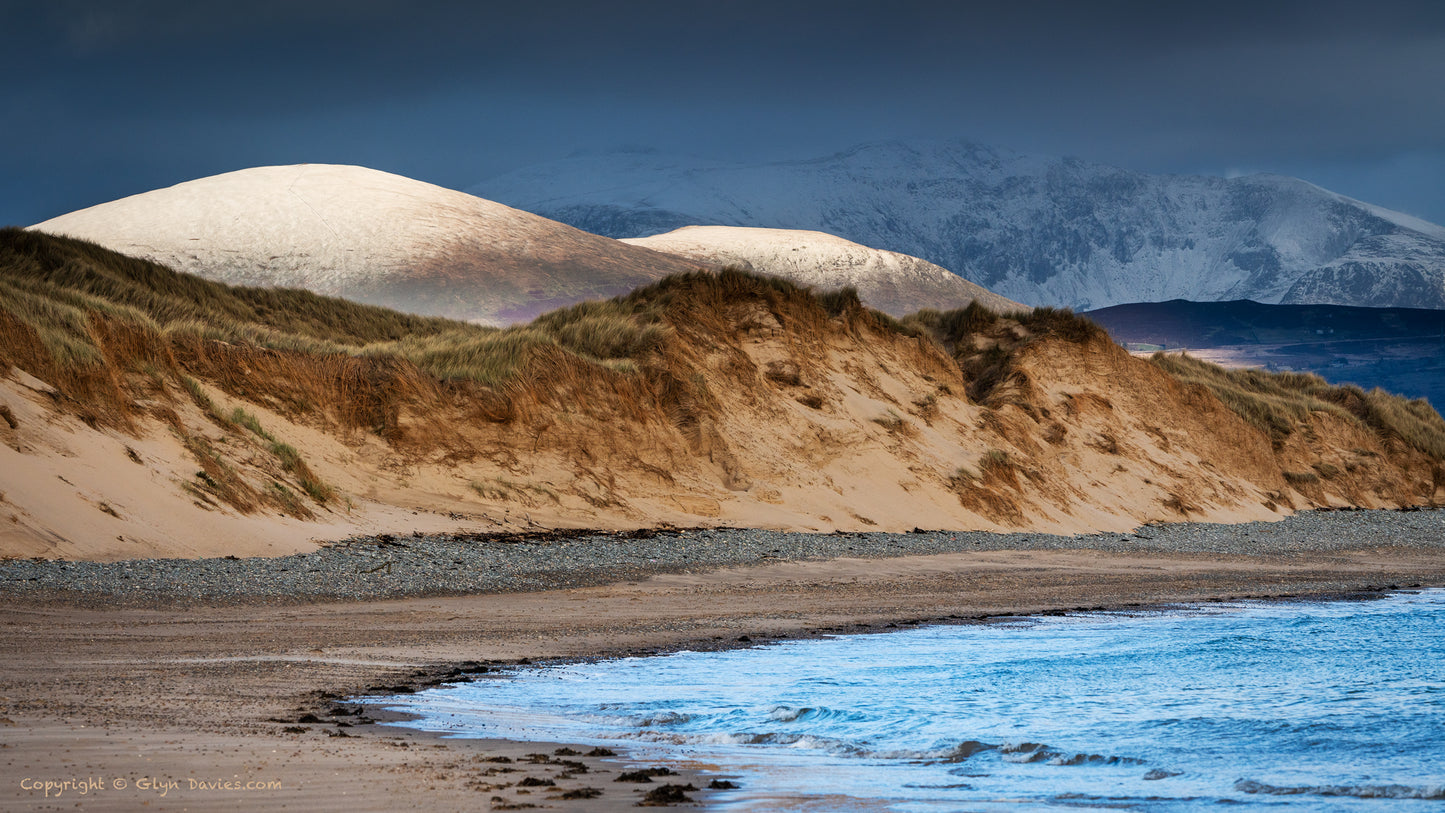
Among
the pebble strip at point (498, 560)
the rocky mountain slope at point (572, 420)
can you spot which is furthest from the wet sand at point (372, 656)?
the rocky mountain slope at point (572, 420)

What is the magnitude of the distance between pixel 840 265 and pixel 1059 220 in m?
92.6

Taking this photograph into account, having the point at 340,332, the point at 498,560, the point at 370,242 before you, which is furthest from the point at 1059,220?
the point at 498,560

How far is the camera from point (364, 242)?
71125 mm

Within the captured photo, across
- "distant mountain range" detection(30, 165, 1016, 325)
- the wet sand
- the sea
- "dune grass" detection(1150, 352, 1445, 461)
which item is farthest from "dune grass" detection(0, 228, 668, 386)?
"distant mountain range" detection(30, 165, 1016, 325)

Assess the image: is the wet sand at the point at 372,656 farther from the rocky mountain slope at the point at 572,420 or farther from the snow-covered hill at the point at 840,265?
the snow-covered hill at the point at 840,265

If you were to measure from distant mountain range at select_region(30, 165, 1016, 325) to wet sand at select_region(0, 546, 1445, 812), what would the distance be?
48.5 metres

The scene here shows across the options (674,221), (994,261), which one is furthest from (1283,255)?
(674,221)

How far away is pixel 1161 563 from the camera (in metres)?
22.0

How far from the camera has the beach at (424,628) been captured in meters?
5.89

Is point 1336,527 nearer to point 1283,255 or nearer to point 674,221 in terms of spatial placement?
point 674,221

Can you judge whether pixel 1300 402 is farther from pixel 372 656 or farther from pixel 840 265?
pixel 840 265

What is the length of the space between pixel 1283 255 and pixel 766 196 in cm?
7241

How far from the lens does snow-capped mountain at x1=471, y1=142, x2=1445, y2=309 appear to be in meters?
153

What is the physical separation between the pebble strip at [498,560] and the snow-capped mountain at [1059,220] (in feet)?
386
